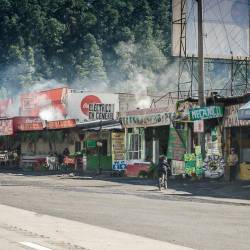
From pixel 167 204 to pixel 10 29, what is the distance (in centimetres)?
7383

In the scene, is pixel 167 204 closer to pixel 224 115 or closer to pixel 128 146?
pixel 224 115

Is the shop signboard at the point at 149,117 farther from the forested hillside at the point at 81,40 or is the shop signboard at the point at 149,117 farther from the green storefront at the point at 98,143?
the forested hillside at the point at 81,40

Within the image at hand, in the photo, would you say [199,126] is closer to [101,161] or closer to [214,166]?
[214,166]

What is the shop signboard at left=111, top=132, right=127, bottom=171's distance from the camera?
3553cm

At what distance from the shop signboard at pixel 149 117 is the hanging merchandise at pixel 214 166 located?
363 cm

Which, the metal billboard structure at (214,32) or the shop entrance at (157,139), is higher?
the metal billboard structure at (214,32)

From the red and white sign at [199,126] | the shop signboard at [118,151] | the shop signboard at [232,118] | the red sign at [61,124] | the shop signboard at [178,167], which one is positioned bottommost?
the shop signboard at [178,167]

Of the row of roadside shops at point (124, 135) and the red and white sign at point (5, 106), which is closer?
the row of roadside shops at point (124, 135)

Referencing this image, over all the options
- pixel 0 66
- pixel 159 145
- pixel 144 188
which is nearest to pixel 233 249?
pixel 144 188

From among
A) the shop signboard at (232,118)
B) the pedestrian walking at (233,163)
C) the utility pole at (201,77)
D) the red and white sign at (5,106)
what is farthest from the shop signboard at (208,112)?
the red and white sign at (5,106)

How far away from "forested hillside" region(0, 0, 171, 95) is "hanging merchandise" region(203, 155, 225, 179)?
5602 centimetres

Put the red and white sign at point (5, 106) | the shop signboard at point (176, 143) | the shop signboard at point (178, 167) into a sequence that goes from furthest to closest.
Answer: the red and white sign at point (5, 106)
the shop signboard at point (176, 143)
the shop signboard at point (178, 167)

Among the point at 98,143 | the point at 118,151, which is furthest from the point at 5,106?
the point at 118,151

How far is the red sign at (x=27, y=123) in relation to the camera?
143ft
